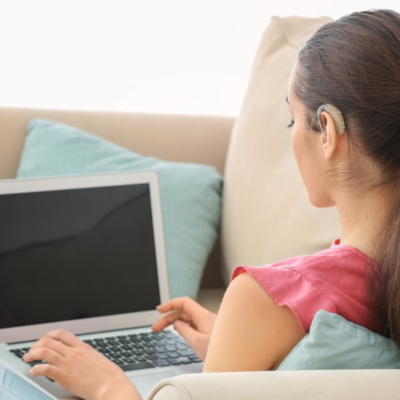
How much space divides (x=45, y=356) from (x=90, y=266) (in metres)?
0.31

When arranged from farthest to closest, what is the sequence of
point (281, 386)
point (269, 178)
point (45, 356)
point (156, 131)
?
point (156, 131) → point (269, 178) → point (45, 356) → point (281, 386)

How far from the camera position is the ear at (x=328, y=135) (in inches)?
25.8

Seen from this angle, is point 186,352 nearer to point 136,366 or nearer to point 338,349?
point 136,366

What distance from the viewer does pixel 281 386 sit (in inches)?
17.5

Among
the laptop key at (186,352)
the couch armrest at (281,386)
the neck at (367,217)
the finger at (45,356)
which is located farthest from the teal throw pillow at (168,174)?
the couch armrest at (281,386)

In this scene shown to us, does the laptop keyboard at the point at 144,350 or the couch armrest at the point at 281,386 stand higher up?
the couch armrest at the point at 281,386

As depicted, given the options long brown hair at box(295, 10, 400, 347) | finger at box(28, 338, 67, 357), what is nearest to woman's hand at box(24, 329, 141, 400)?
finger at box(28, 338, 67, 357)

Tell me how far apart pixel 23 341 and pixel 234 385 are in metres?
0.68

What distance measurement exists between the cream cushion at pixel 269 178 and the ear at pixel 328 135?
0.40 meters

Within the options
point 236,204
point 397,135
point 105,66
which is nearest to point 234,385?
point 397,135

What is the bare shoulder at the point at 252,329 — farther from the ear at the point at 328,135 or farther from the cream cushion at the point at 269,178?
the cream cushion at the point at 269,178

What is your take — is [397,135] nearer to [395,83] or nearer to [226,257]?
[395,83]

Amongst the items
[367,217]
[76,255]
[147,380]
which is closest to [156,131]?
[76,255]

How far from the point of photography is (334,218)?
3.43 feet
